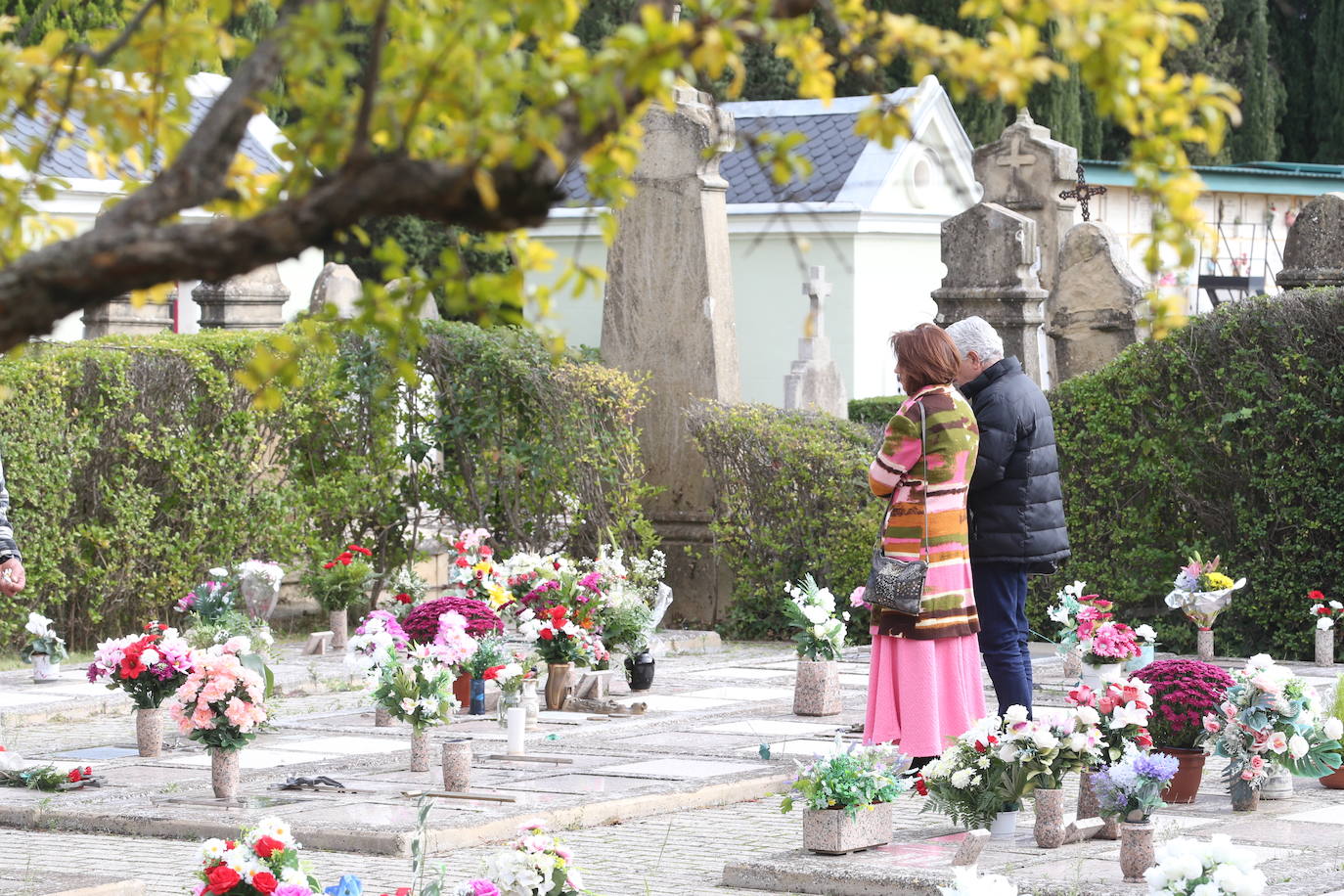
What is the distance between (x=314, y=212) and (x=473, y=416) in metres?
11.9

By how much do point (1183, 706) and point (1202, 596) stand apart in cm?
440

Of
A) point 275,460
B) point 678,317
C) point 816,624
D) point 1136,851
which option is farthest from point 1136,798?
point 275,460

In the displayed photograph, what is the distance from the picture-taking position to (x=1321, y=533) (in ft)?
41.0

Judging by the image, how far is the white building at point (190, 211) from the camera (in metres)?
19.9

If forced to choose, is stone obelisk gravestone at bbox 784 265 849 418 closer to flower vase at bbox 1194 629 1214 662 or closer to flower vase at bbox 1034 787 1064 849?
flower vase at bbox 1194 629 1214 662

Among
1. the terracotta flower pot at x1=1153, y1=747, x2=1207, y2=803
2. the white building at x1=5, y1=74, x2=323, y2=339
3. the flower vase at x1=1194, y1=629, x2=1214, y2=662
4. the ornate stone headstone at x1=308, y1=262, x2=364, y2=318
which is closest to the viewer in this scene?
the terracotta flower pot at x1=1153, y1=747, x2=1207, y2=803

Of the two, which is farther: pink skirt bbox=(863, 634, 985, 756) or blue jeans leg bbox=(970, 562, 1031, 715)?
blue jeans leg bbox=(970, 562, 1031, 715)

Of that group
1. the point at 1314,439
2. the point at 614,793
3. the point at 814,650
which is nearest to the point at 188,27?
the point at 614,793

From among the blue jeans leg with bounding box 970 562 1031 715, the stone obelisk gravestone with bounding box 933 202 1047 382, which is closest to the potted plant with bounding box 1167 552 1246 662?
the stone obelisk gravestone with bounding box 933 202 1047 382

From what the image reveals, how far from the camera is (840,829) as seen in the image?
6973 mm

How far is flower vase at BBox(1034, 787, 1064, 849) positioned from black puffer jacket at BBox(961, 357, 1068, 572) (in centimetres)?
154

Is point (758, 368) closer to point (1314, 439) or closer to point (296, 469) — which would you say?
point (296, 469)

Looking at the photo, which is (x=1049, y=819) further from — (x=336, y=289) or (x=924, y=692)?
(x=336, y=289)

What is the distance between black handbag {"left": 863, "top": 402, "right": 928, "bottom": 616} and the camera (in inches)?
313
